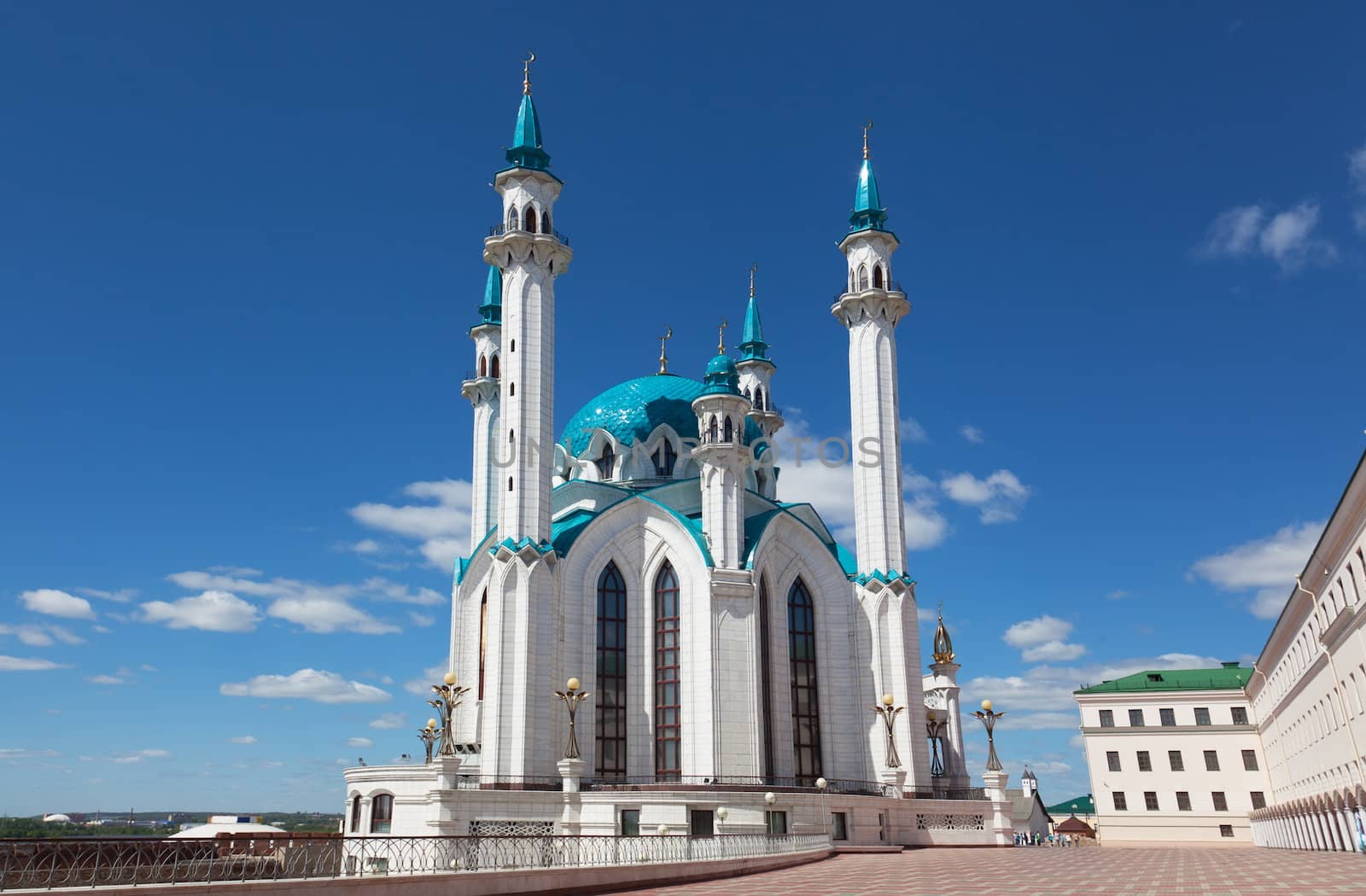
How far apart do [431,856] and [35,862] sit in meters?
5.76

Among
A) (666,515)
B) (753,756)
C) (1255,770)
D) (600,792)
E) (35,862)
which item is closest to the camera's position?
(35,862)

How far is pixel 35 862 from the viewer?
14.7m

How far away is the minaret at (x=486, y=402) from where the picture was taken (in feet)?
156

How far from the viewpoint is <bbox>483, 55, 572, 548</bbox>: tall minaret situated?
1572 inches

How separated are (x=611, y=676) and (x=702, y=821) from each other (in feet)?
26.3

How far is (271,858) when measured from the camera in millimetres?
16891

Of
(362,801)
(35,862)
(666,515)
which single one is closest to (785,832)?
(666,515)

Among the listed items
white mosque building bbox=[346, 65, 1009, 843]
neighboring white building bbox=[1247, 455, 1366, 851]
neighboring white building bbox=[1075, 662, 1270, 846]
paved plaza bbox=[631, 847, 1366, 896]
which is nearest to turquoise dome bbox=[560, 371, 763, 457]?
white mosque building bbox=[346, 65, 1009, 843]

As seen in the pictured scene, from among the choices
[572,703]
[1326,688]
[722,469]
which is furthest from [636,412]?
[1326,688]

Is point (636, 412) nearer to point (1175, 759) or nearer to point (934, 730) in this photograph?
point (934, 730)

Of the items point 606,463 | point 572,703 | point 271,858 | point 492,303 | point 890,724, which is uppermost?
point 492,303

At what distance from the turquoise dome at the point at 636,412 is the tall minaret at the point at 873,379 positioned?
7.29 m

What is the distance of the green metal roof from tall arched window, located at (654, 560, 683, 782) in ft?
99.8

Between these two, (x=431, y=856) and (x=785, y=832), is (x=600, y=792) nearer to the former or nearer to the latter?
(x=785, y=832)
